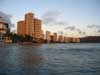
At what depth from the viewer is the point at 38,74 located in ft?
95.4

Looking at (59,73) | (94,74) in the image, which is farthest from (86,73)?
(59,73)

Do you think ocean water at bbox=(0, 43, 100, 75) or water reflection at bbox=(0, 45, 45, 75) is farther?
water reflection at bbox=(0, 45, 45, 75)

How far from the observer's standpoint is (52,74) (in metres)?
28.8

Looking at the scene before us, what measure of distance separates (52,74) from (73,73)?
2.71m

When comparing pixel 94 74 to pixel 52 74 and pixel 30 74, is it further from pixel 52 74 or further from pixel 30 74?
pixel 30 74

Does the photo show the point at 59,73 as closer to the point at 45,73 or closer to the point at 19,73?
the point at 45,73

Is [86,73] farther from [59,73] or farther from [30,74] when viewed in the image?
[30,74]

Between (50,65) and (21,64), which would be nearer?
(50,65)

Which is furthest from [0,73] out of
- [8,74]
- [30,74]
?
[30,74]

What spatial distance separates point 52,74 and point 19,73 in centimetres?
391

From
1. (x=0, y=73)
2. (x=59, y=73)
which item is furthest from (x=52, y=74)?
(x=0, y=73)

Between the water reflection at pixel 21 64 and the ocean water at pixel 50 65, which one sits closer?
the ocean water at pixel 50 65

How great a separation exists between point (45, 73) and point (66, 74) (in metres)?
2.55

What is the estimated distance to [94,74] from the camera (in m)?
29.2
